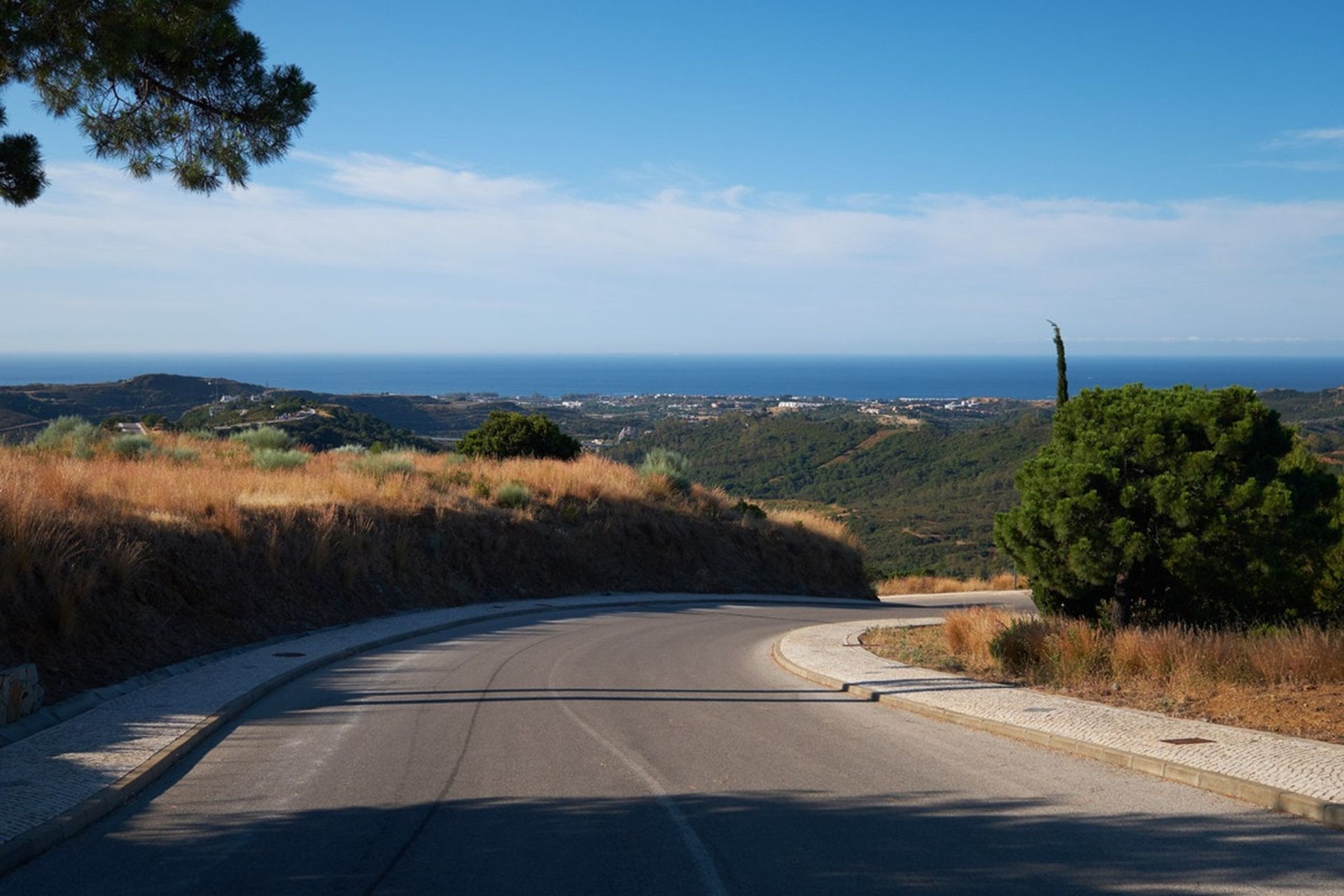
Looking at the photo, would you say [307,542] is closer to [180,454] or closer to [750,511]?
[180,454]

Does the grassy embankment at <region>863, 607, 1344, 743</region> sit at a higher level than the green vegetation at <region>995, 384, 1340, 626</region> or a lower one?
lower

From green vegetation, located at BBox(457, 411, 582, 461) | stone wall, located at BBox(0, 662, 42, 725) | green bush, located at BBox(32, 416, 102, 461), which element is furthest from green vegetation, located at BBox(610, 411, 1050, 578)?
stone wall, located at BBox(0, 662, 42, 725)

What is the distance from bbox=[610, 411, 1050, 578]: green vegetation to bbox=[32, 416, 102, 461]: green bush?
31.4 meters

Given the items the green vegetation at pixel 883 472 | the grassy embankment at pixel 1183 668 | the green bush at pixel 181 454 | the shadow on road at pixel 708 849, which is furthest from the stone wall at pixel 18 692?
the green vegetation at pixel 883 472

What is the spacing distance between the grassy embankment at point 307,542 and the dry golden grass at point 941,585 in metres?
5.74

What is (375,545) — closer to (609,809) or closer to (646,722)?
(646,722)

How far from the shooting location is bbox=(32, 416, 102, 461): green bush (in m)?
23.6

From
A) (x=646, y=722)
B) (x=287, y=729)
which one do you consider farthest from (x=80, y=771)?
(x=646, y=722)

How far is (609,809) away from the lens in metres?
6.75

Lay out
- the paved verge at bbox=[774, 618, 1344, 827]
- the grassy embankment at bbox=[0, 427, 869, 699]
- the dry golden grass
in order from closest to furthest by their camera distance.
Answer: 1. the paved verge at bbox=[774, 618, 1344, 827]
2. the grassy embankment at bbox=[0, 427, 869, 699]
3. the dry golden grass

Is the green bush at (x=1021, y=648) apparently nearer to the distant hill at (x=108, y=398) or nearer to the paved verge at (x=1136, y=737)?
the paved verge at (x=1136, y=737)

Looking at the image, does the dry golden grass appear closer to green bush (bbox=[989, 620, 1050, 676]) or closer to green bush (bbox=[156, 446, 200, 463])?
green bush (bbox=[156, 446, 200, 463])

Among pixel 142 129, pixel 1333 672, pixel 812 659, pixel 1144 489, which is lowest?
pixel 812 659

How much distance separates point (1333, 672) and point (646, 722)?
700 centimetres
